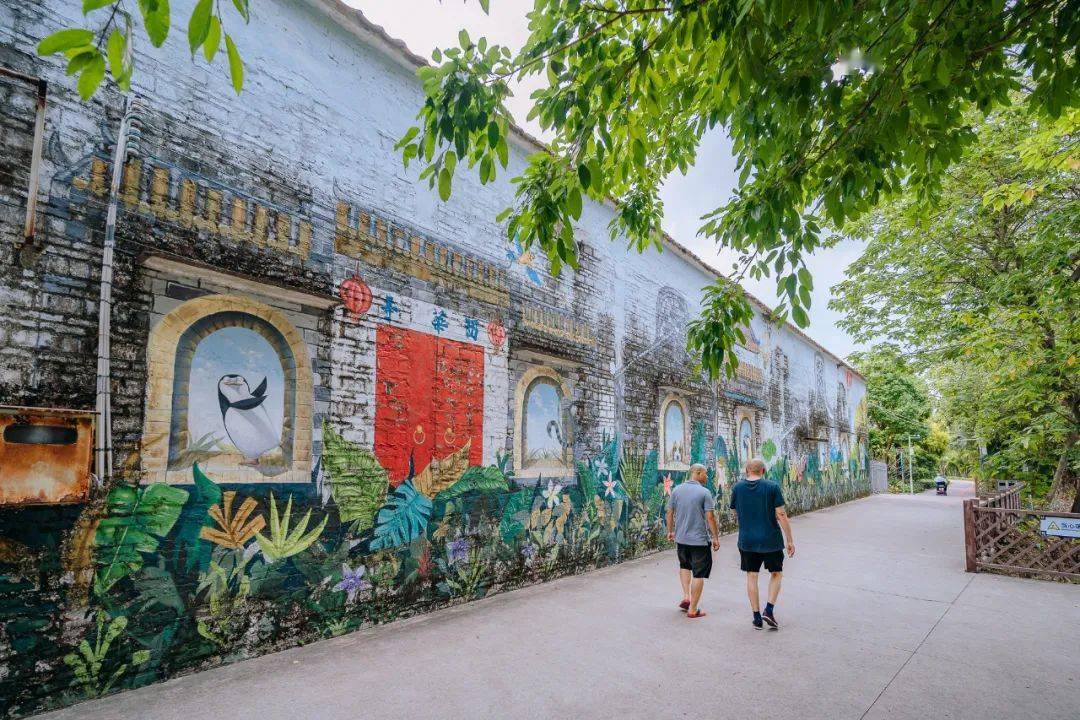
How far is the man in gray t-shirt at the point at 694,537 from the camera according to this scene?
19.0ft

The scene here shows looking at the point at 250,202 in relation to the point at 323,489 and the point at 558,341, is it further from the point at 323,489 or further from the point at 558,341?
the point at 558,341

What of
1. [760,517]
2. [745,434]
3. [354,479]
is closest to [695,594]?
[760,517]

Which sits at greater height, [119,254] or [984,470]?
[119,254]

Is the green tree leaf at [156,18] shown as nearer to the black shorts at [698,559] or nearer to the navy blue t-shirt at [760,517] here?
the navy blue t-shirt at [760,517]

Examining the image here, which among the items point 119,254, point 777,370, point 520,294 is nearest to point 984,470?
point 777,370

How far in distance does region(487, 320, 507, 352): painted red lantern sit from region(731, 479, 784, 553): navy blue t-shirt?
312 centimetres

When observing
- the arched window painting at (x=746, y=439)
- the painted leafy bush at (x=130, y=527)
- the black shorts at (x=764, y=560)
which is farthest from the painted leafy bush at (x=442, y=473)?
the arched window painting at (x=746, y=439)

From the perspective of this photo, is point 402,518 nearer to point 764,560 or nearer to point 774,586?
point 764,560

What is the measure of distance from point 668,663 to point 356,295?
4.21 m

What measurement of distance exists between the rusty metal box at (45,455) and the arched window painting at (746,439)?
483 inches

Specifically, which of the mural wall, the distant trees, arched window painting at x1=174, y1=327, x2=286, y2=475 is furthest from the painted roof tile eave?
the distant trees

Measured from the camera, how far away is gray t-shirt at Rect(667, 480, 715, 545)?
5.86 m

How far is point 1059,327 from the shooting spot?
8992 mm

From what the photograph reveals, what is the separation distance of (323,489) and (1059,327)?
11193mm
